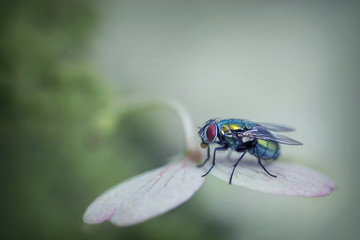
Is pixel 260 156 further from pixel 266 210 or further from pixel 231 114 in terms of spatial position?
pixel 231 114

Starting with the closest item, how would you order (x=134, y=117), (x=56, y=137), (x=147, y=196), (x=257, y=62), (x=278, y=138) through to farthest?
(x=147, y=196) < (x=278, y=138) < (x=56, y=137) < (x=134, y=117) < (x=257, y=62)

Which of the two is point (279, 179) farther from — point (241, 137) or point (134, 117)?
point (134, 117)

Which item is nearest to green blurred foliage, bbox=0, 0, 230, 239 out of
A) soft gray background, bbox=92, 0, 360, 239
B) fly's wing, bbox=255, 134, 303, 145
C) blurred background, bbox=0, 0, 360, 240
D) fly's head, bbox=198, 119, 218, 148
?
blurred background, bbox=0, 0, 360, 240

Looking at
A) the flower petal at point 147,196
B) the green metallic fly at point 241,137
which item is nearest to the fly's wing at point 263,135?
the green metallic fly at point 241,137

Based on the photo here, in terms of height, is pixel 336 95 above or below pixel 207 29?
below

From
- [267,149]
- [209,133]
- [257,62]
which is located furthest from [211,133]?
[257,62]

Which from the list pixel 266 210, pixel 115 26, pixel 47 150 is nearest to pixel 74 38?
pixel 47 150

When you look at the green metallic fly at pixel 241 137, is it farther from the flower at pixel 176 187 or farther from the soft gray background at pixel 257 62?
the soft gray background at pixel 257 62
